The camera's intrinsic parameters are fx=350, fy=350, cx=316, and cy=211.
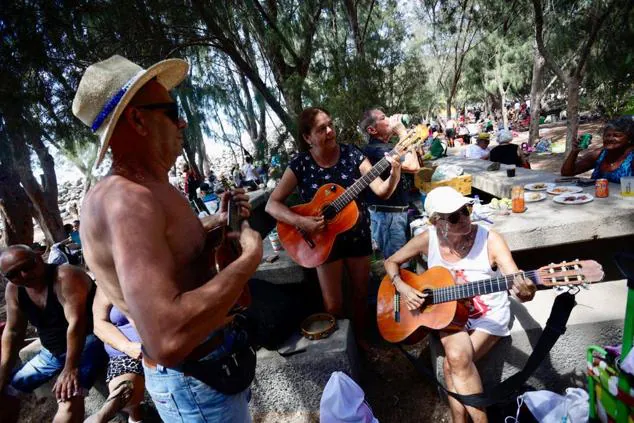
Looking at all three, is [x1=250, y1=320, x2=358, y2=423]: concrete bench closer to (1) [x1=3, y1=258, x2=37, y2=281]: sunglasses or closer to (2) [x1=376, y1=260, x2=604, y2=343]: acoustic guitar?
(2) [x1=376, y1=260, x2=604, y2=343]: acoustic guitar

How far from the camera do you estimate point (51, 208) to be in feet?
34.1

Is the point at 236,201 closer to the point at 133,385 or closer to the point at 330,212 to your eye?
the point at 330,212

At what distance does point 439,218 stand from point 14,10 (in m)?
5.37

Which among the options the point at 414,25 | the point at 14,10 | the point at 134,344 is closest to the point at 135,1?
the point at 14,10

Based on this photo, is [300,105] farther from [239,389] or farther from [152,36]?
[239,389]

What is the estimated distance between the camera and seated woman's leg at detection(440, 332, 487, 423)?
231cm

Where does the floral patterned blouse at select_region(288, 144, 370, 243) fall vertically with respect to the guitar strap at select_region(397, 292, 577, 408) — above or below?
above

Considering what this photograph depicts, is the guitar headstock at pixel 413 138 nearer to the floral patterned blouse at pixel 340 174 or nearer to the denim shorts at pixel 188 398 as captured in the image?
the floral patterned blouse at pixel 340 174

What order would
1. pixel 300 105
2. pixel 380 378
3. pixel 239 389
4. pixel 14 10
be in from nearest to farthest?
pixel 239 389
pixel 380 378
pixel 14 10
pixel 300 105

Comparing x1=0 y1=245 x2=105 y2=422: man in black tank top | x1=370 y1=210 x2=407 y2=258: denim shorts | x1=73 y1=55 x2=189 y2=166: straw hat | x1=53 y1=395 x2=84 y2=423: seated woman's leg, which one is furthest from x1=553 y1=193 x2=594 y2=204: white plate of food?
x1=53 y1=395 x2=84 y2=423: seated woman's leg

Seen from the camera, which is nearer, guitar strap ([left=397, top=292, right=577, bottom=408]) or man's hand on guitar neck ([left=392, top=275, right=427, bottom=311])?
guitar strap ([left=397, top=292, right=577, bottom=408])

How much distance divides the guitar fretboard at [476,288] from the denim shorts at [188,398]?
1.54 metres

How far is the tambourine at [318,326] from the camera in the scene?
9.69ft

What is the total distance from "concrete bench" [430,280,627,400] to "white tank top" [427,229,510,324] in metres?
0.25
